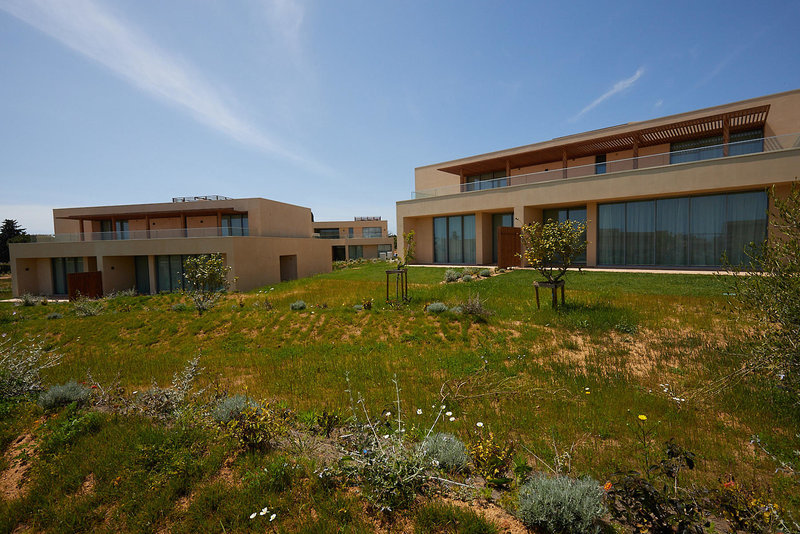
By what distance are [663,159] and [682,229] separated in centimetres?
395

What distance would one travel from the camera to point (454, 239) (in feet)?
87.9

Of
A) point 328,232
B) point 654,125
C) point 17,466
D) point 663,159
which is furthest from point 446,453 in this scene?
point 328,232

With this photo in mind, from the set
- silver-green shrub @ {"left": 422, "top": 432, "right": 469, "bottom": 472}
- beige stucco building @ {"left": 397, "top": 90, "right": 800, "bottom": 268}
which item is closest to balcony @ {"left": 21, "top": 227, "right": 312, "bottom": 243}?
beige stucco building @ {"left": 397, "top": 90, "right": 800, "bottom": 268}

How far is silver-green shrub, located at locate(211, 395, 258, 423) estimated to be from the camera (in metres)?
4.37

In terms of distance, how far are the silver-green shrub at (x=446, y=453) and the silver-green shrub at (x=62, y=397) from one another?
18.1 ft

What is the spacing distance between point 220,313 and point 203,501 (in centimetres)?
1047

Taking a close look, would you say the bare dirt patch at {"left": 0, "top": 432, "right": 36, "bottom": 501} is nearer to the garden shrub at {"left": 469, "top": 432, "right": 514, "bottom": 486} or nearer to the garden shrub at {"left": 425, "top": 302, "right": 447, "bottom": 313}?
the garden shrub at {"left": 469, "top": 432, "right": 514, "bottom": 486}

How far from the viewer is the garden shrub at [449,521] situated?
278 centimetres

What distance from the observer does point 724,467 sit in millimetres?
3518

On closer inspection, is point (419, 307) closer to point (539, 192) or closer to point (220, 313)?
point (220, 313)

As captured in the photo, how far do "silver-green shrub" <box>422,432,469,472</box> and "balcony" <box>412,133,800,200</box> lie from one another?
2033 cm

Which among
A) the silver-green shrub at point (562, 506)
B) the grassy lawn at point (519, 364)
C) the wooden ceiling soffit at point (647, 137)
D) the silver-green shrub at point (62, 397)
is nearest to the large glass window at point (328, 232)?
the wooden ceiling soffit at point (647, 137)

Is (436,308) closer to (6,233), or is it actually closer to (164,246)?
(164,246)

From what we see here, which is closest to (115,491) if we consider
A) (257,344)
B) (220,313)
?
(257,344)
